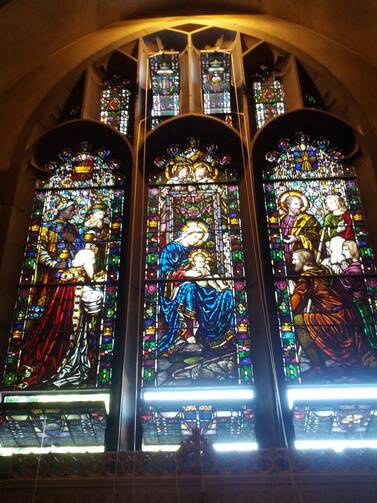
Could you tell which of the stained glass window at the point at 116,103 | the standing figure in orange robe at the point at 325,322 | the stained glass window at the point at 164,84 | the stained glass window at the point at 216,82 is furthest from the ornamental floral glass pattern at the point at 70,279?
the standing figure in orange robe at the point at 325,322

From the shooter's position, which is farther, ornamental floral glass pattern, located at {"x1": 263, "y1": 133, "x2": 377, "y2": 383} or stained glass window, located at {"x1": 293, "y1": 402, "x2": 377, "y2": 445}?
ornamental floral glass pattern, located at {"x1": 263, "y1": 133, "x2": 377, "y2": 383}

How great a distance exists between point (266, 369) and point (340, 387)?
69 cm

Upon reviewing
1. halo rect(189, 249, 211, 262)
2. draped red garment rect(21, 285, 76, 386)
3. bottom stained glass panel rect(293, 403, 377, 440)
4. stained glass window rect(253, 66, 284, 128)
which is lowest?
bottom stained glass panel rect(293, 403, 377, 440)

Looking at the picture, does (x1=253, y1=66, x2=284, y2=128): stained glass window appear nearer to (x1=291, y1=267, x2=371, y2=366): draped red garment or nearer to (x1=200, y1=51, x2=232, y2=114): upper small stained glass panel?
(x1=200, y1=51, x2=232, y2=114): upper small stained glass panel

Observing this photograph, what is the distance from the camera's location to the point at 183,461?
495 centimetres

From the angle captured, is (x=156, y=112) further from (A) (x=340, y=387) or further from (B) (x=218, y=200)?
(A) (x=340, y=387)

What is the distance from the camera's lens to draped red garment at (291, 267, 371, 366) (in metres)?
6.47

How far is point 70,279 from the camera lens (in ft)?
23.6

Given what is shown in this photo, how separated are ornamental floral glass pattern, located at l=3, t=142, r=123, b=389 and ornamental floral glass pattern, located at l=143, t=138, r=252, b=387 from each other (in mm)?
441

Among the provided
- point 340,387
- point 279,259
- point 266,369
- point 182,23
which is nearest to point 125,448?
point 266,369

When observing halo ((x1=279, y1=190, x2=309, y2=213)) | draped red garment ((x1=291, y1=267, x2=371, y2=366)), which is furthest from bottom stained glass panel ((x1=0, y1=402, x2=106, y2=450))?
halo ((x1=279, y1=190, x2=309, y2=213))

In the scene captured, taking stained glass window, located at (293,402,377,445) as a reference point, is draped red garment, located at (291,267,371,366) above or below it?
above

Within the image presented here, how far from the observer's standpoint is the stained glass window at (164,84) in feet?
29.1

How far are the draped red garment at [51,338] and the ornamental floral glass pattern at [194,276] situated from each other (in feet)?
2.65
